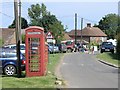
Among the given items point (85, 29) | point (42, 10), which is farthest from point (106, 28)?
point (42, 10)

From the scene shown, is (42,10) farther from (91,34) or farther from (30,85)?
(30,85)

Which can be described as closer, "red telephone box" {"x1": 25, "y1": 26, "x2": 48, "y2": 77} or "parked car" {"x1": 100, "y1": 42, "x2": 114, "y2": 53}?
"red telephone box" {"x1": 25, "y1": 26, "x2": 48, "y2": 77}

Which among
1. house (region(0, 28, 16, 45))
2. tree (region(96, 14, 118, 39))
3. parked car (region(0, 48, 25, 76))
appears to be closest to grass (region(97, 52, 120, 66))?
parked car (region(0, 48, 25, 76))

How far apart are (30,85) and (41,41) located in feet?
14.6

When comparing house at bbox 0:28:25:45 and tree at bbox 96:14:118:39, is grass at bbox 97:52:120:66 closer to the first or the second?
house at bbox 0:28:25:45

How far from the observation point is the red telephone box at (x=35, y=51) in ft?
68.0

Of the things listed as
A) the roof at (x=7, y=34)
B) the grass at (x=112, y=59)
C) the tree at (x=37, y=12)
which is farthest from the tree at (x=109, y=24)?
the grass at (x=112, y=59)

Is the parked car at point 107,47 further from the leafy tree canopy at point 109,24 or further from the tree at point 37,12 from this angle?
the leafy tree canopy at point 109,24

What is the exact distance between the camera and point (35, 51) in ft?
68.9

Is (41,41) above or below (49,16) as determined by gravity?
below

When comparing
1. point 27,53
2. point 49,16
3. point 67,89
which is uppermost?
point 49,16

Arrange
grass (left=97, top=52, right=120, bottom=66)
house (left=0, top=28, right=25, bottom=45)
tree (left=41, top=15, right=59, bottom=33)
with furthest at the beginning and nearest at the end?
tree (left=41, top=15, right=59, bottom=33)
house (left=0, top=28, right=25, bottom=45)
grass (left=97, top=52, right=120, bottom=66)

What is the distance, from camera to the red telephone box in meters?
20.7

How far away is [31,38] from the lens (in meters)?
20.7
